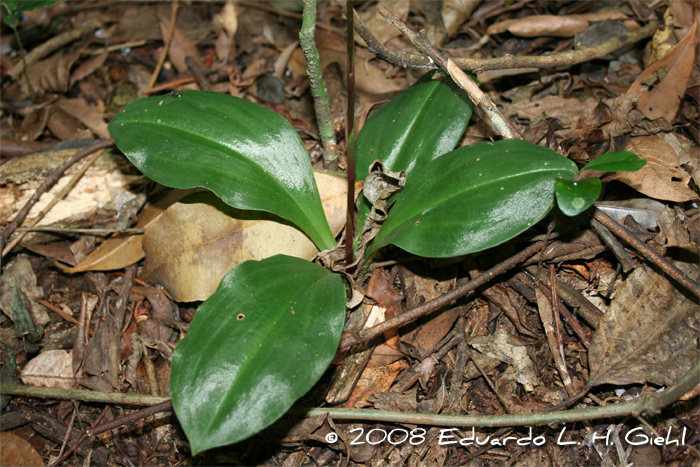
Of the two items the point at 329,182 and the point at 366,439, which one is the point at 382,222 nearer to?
the point at 329,182

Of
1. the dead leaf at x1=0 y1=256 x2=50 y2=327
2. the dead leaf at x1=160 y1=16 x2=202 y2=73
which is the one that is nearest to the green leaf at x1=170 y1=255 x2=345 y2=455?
the dead leaf at x1=0 y1=256 x2=50 y2=327

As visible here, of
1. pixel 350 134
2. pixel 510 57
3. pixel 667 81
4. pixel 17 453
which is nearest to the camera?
pixel 350 134

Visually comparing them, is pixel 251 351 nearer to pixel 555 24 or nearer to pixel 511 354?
pixel 511 354

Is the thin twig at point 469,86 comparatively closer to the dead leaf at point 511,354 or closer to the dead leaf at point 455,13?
the dead leaf at point 511,354

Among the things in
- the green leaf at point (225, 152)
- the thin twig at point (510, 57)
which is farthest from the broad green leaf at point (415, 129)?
the green leaf at point (225, 152)

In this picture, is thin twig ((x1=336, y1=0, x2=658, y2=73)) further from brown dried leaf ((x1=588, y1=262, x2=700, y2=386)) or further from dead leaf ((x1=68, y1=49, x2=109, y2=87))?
dead leaf ((x1=68, y1=49, x2=109, y2=87))

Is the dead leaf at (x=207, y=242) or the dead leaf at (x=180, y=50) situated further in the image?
the dead leaf at (x=180, y=50)

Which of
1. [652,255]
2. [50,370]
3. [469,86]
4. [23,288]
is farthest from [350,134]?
[23,288]
